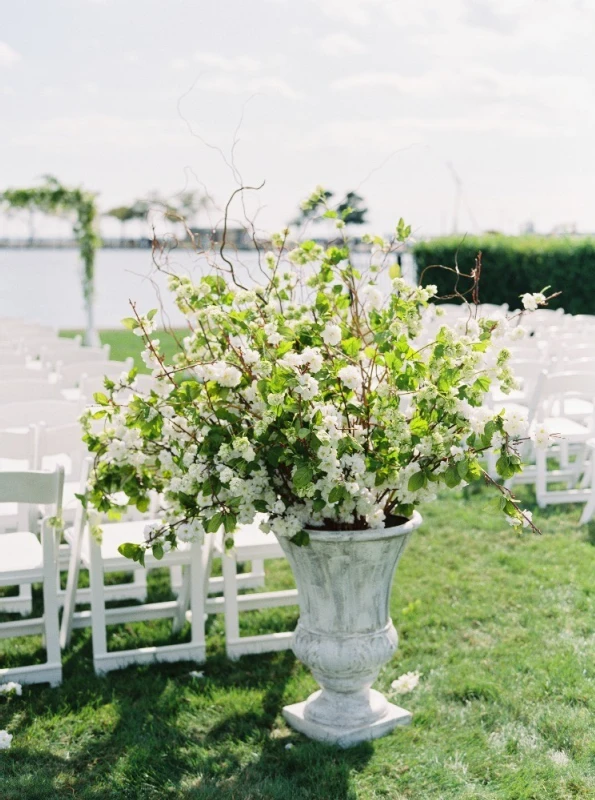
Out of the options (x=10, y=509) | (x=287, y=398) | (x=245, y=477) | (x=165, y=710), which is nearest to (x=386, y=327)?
(x=287, y=398)

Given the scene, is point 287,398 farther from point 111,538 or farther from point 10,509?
point 10,509

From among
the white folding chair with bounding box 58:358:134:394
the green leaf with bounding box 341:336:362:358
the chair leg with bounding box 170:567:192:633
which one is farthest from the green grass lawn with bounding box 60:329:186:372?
the green leaf with bounding box 341:336:362:358

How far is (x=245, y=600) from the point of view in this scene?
4633 millimetres

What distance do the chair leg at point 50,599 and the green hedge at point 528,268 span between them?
40.6 ft

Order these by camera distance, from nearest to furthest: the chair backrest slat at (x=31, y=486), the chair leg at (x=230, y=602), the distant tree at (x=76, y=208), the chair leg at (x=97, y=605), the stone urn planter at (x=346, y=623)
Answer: the stone urn planter at (x=346, y=623)
the chair backrest slat at (x=31, y=486)
the chair leg at (x=97, y=605)
the chair leg at (x=230, y=602)
the distant tree at (x=76, y=208)

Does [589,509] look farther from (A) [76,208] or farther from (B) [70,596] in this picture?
(A) [76,208]

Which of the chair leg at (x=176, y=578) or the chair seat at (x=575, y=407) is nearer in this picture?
the chair leg at (x=176, y=578)

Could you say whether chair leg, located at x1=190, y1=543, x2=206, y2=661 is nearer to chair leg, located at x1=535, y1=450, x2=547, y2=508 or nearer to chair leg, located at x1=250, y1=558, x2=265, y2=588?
chair leg, located at x1=250, y1=558, x2=265, y2=588

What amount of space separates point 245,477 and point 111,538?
63.2 inches

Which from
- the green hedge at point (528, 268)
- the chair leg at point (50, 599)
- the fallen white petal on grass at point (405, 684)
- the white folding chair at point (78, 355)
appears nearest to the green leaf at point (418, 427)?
the fallen white petal on grass at point (405, 684)

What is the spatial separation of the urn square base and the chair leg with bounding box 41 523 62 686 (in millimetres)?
1005

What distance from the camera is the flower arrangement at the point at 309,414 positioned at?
10.1 feet

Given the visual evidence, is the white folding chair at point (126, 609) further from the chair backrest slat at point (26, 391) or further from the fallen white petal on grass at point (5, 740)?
the chair backrest slat at point (26, 391)

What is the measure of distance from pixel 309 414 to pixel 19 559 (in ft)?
5.65
